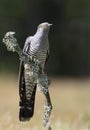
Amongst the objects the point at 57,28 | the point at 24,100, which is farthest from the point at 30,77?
the point at 57,28

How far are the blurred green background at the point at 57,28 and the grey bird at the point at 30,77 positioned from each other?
19621 mm

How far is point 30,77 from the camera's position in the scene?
5.70 metres

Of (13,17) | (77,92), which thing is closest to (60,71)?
(13,17)

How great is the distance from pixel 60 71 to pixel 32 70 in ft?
68.0

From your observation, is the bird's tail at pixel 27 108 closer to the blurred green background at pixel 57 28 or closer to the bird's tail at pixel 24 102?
the bird's tail at pixel 24 102

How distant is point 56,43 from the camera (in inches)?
1048

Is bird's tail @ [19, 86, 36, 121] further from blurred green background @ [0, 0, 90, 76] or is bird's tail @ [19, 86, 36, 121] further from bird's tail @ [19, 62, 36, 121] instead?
blurred green background @ [0, 0, 90, 76]

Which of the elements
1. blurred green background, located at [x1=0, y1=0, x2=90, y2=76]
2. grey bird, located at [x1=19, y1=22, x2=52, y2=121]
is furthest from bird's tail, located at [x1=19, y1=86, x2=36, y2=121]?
blurred green background, located at [x1=0, y1=0, x2=90, y2=76]

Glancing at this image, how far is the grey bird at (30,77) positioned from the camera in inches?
224

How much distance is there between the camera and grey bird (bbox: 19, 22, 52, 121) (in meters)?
5.69

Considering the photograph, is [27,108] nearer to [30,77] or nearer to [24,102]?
[24,102]

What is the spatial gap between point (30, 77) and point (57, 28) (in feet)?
69.1

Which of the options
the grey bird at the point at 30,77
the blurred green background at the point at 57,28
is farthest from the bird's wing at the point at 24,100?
the blurred green background at the point at 57,28

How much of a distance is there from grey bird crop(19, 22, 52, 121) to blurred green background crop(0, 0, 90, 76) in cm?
1962
